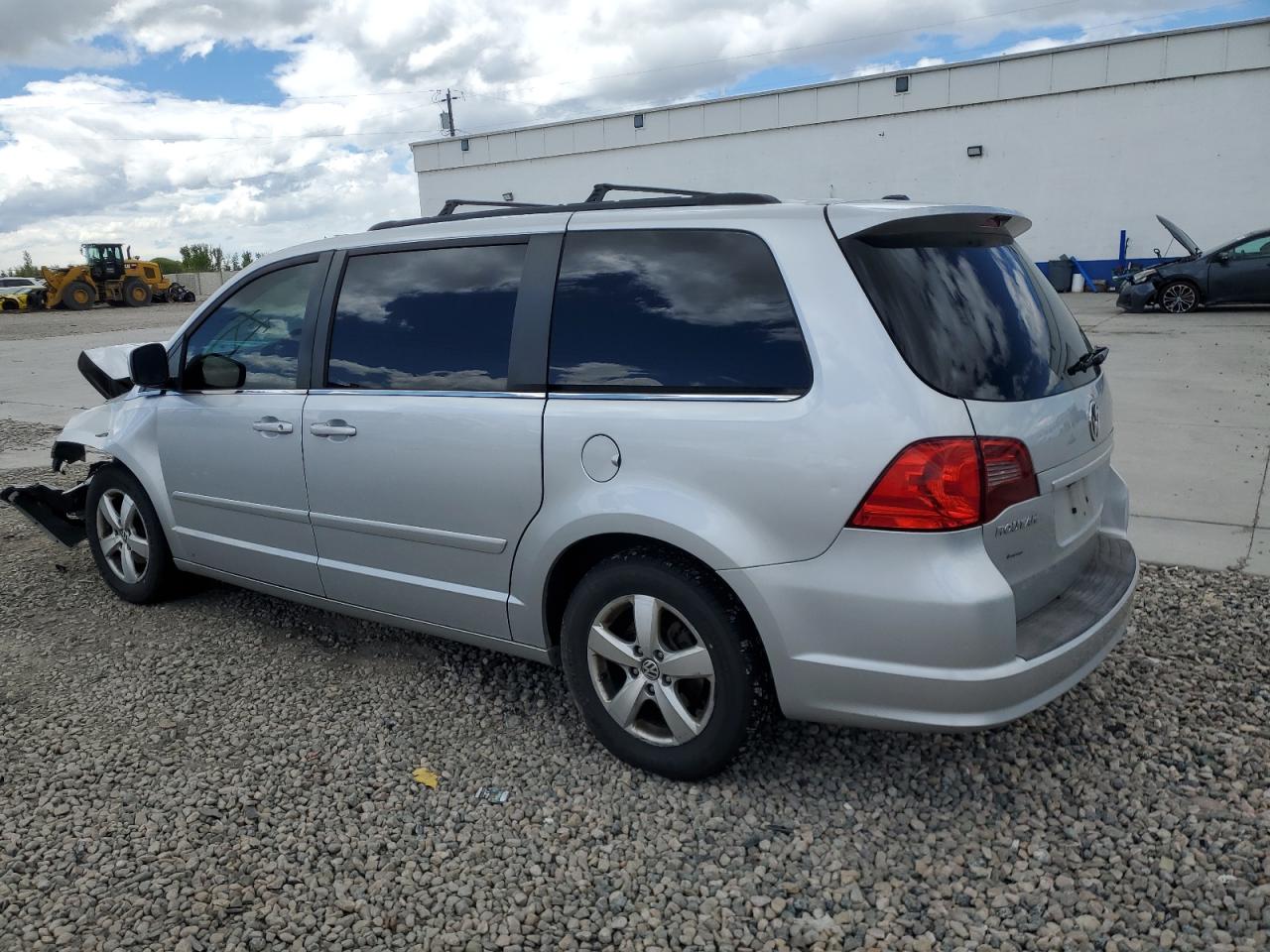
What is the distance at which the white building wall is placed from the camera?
71.7ft

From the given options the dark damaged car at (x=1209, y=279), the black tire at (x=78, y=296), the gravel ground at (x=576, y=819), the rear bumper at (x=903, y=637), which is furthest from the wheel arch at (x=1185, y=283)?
the black tire at (x=78, y=296)

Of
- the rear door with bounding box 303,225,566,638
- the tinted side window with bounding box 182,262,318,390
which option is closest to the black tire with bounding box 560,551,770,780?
the rear door with bounding box 303,225,566,638

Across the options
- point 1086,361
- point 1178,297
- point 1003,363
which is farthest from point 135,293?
point 1003,363

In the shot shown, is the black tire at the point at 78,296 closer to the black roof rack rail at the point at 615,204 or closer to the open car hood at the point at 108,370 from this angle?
the open car hood at the point at 108,370

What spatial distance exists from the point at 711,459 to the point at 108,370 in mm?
3615

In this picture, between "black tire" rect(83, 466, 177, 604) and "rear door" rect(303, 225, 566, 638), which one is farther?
"black tire" rect(83, 466, 177, 604)

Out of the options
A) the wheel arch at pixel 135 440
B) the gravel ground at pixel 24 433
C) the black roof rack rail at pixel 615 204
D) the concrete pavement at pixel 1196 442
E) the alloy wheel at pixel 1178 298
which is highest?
the black roof rack rail at pixel 615 204

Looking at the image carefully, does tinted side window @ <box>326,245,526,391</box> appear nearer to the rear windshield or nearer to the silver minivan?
the silver minivan

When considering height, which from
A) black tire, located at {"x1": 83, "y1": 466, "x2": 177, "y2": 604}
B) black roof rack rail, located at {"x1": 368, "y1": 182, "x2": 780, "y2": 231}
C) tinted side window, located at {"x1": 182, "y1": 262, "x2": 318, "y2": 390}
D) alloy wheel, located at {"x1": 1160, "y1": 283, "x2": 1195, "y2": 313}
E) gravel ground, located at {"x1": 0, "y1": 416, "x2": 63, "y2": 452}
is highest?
black roof rack rail, located at {"x1": 368, "y1": 182, "x2": 780, "y2": 231}

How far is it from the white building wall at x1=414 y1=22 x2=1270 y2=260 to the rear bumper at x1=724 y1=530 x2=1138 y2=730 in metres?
21.5

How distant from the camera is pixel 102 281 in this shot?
125 ft

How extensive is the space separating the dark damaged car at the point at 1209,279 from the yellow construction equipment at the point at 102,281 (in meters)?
35.7

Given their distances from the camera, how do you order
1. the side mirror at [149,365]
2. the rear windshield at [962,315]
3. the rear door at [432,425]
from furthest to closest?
1. the side mirror at [149,365]
2. the rear door at [432,425]
3. the rear windshield at [962,315]

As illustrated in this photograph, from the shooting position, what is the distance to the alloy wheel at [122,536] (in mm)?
4605
